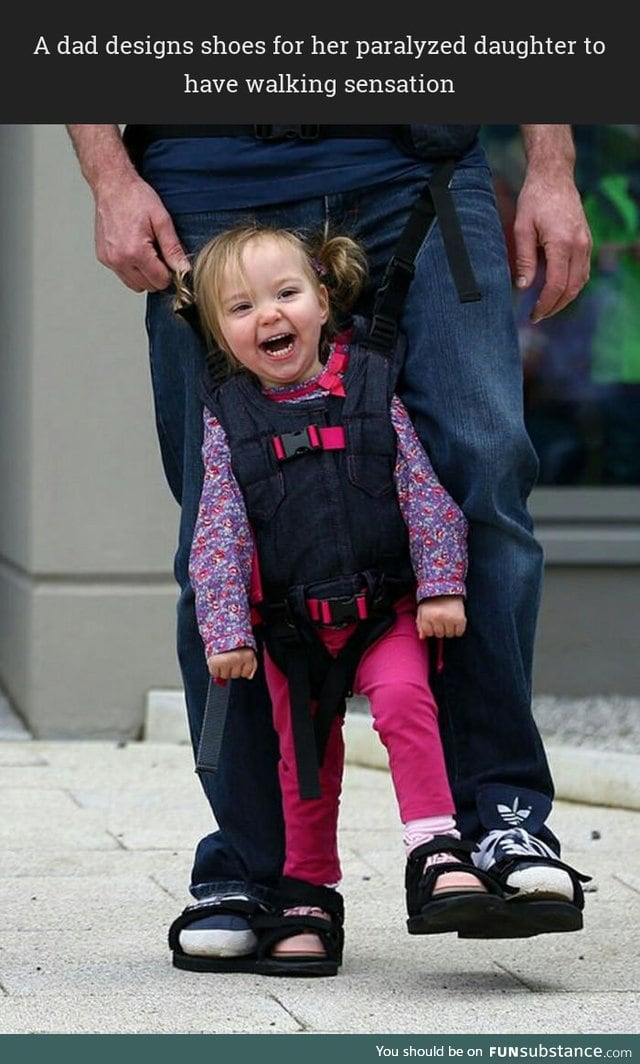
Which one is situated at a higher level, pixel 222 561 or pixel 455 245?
pixel 455 245

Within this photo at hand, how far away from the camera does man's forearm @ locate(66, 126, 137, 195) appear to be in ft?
10.9

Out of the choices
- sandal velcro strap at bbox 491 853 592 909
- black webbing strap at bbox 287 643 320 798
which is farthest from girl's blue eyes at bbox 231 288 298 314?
sandal velcro strap at bbox 491 853 592 909

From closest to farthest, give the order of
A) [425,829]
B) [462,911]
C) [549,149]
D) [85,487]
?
[462,911] < [425,829] < [549,149] < [85,487]

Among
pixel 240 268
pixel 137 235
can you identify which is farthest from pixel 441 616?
pixel 137 235

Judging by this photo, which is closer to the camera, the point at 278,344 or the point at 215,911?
the point at 278,344

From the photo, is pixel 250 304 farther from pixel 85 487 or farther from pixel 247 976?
pixel 85 487

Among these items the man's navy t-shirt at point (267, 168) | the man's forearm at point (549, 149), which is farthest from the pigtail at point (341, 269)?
the man's forearm at point (549, 149)

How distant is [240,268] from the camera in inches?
125

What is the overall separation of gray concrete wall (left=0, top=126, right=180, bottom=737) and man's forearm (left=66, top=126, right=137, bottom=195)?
8.35ft

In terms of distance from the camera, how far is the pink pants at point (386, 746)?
10.2 ft

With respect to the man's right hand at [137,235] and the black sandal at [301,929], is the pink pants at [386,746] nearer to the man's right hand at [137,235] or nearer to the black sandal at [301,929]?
the black sandal at [301,929]

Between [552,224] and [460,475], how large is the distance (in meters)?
0.43
